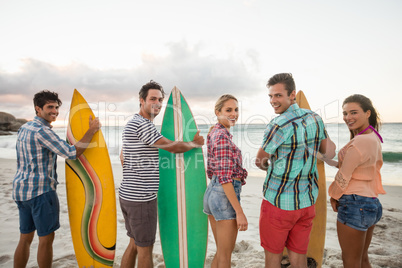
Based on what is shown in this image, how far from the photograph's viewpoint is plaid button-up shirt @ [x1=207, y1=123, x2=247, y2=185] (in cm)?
170

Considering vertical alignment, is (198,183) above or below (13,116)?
below

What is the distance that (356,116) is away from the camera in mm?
1846

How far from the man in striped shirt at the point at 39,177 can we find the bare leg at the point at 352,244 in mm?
2278

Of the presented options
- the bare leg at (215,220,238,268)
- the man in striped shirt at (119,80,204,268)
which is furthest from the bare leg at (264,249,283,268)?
the man in striped shirt at (119,80,204,268)

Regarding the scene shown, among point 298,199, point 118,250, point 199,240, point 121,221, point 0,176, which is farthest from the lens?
point 0,176

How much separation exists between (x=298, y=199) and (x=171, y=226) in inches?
56.4

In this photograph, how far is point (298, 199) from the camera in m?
1.59

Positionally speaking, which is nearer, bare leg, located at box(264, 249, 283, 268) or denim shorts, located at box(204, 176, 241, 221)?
bare leg, located at box(264, 249, 283, 268)

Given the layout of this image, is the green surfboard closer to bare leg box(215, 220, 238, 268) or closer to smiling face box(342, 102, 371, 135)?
bare leg box(215, 220, 238, 268)

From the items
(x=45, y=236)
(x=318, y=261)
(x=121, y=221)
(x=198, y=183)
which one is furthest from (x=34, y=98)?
(x=318, y=261)

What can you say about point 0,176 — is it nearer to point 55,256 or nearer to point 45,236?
point 55,256

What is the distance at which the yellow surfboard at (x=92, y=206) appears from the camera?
8.73ft

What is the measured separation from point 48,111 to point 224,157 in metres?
1.68

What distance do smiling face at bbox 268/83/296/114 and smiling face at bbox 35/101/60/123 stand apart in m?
1.93
